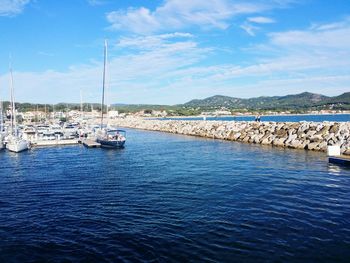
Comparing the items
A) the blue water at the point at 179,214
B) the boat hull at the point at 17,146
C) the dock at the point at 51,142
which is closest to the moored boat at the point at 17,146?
the boat hull at the point at 17,146

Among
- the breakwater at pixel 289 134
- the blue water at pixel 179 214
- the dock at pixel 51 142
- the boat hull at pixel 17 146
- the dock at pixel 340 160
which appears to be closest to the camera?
the blue water at pixel 179 214

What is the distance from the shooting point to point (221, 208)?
64.3ft

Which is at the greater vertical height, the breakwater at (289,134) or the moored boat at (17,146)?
the breakwater at (289,134)

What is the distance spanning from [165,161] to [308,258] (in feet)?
89.7

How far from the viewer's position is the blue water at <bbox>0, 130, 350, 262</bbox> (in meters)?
13.9

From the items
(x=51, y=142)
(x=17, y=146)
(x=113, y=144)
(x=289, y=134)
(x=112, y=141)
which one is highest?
(x=289, y=134)

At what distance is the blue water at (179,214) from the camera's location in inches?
546

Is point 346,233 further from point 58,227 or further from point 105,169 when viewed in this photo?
point 105,169

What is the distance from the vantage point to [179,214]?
732 inches

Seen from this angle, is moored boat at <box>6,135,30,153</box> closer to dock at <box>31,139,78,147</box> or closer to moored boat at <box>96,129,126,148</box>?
dock at <box>31,139,78,147</box>

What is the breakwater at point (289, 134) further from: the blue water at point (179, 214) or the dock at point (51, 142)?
the dock at point (51, 142)

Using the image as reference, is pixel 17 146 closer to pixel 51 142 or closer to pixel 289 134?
pixel 51 142

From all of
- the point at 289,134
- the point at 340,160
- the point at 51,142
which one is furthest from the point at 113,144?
the point at 340,160

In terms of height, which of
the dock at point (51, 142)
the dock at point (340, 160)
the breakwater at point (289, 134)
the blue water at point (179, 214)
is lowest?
the dock at point (51, 142)
